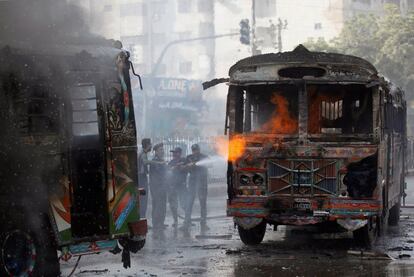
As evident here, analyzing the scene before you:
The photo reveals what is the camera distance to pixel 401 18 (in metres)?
41.4

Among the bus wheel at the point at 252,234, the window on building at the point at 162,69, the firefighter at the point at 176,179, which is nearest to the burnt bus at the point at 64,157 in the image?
the bus wheel at the point at 252,234

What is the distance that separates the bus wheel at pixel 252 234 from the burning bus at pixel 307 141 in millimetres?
259

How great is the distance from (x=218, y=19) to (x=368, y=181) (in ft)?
166

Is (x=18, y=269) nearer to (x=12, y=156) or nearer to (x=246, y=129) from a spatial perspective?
(x=12, y=156)

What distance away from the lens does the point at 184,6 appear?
2424 inches

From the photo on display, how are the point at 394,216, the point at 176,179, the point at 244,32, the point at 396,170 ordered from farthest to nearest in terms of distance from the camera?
the point at 244,32 → the point at 176,179 → the point at 394,216 → the point at 396,170

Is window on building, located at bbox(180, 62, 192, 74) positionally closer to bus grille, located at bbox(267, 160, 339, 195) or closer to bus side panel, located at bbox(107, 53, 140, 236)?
bus grille, located at bbox(267, 160, 339, 195)

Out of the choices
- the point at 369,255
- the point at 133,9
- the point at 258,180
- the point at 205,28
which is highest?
the point at 133,9

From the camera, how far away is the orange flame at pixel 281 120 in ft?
40.5

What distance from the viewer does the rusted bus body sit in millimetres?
11945

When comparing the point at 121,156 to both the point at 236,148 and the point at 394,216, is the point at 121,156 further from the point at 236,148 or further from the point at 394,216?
the point at 394,216

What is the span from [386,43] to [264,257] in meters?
31.6

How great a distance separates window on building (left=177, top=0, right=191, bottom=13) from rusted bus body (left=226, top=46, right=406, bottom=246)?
49323mm

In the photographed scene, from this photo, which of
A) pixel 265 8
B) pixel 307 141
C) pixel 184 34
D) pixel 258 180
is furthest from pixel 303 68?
pixel 265 8
